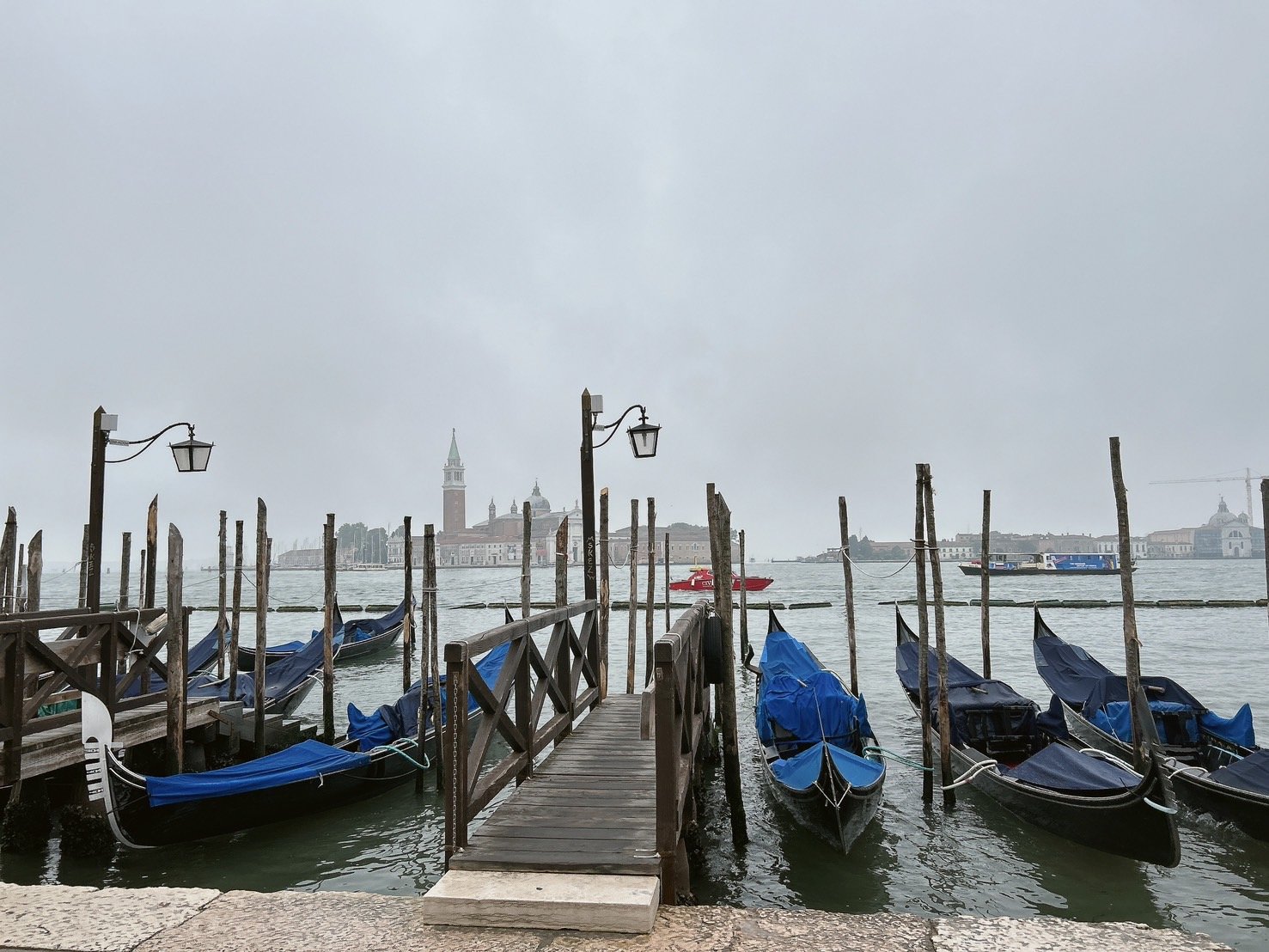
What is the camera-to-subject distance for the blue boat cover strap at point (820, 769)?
5555mm

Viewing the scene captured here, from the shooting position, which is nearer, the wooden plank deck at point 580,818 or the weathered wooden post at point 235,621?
the wooden plank deck at point 580,818

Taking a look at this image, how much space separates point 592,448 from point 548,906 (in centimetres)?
443

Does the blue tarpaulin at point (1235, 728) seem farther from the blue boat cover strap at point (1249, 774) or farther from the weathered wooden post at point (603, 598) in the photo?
the weathered wooden post at point (603, 598)

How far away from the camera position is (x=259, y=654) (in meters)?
7.59

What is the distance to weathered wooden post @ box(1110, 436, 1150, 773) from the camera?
18.8 feet

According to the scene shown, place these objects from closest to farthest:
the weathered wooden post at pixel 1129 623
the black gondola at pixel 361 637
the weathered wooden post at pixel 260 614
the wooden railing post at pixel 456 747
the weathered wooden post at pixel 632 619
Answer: the wooden railing post at pixel 456 747, the weathered wooden post at pixel 1129 623, the weathered wooden post at pixel 260 614, the weathered wooden post at pixel 632 619, the black gondola at pixel 361 637

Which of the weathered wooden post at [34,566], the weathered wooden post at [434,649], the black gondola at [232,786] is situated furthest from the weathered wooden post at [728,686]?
the weathered wooden post at [34,566]

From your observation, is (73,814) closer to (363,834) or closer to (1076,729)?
(363,834)

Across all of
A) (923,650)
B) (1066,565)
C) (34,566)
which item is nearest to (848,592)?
(923,650)

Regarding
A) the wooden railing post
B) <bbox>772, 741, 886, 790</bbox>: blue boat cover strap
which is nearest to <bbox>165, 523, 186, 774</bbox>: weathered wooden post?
the wooden railing post

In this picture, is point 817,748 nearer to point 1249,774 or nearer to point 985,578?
point 1249,774

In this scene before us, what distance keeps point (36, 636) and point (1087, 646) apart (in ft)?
67.1

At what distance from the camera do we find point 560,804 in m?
3.76

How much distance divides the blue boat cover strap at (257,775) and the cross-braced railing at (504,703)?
6.78ft
